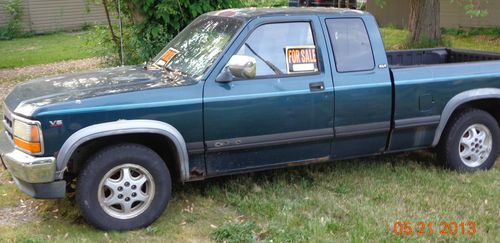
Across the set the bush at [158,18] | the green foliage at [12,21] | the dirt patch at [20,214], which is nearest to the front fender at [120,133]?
the dirt patch at [20,214]

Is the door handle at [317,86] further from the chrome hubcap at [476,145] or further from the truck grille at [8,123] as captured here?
the truck grille at [8,123]

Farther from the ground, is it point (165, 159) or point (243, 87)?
point (243, 87)

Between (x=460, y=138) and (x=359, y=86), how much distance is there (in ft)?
4.47

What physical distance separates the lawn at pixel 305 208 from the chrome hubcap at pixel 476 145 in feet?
0.55

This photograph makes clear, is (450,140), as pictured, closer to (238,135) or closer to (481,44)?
(238,135)

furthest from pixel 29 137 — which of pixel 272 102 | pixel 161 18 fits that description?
pixel 161 18

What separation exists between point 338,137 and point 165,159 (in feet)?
4.95

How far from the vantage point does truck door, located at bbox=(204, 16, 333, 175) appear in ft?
15.2

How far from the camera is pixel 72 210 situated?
4.86m

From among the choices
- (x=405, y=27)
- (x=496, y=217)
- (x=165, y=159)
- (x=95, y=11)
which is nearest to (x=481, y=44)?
(x=405, y=27)

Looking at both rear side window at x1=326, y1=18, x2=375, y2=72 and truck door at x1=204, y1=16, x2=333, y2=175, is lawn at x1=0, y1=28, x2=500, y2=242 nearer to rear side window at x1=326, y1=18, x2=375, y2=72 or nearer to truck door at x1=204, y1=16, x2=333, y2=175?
truck door at x1=204, y1=16, x2=333, y2=175

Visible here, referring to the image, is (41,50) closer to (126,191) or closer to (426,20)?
(426,20)

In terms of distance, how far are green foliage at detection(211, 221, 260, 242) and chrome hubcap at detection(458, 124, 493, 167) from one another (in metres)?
2.54

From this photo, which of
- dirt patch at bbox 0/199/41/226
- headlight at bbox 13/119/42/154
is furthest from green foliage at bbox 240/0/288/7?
headlight at bbox 13/119/42/154
